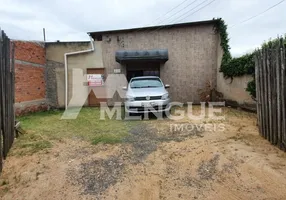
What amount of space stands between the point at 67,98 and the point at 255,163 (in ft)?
34.2

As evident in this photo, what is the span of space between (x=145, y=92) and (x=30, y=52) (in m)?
6.23

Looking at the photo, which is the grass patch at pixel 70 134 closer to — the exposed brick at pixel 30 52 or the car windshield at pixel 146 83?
the car windshield at pixel 146 83

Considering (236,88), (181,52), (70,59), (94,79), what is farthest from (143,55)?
(236,88)

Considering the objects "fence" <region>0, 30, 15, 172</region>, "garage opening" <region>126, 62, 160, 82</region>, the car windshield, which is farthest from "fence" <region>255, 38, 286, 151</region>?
"garage opening" <region>126, 62, 160, 82</region>

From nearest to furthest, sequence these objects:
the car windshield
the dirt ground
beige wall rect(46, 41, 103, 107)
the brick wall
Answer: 1. the dirt ground
2. the car windshield
3. the brick wall
4. beige wall rect(46, 41, 103, 107)

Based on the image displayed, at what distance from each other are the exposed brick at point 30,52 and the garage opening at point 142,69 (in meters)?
4.59

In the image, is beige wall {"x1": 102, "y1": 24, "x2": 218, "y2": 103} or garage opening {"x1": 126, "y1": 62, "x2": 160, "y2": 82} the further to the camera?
garage opening {"x1": 126, "y1": 62, "x2": 160, "y2": 82}

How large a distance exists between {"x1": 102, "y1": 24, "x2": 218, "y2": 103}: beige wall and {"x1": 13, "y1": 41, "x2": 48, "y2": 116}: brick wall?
133 inches

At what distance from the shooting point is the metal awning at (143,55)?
10905mm

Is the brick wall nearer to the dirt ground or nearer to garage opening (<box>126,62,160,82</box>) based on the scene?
garage opening (<box>126,62,160,82</box>)

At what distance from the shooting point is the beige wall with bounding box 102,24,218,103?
11617 millimetres

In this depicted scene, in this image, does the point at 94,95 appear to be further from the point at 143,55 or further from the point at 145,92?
the point at 145,92

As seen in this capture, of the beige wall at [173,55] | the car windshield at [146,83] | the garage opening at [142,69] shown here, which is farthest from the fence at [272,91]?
the garage opening at [142,69]

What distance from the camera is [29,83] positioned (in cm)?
1021
